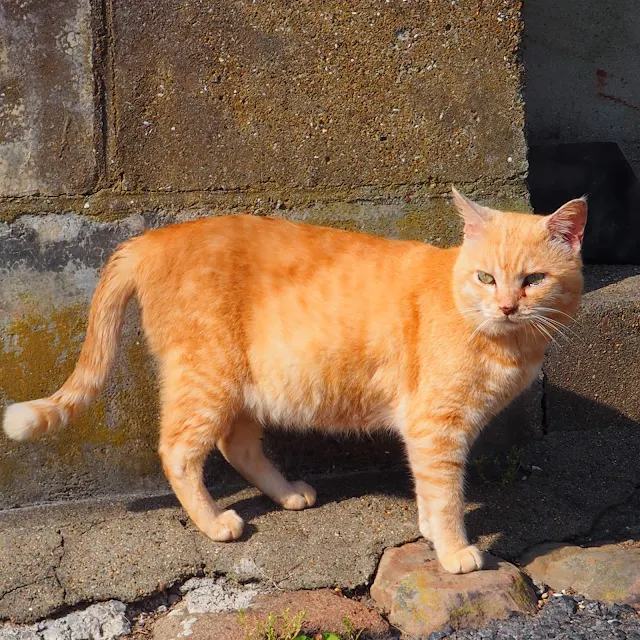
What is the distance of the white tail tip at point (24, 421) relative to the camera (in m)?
3.07

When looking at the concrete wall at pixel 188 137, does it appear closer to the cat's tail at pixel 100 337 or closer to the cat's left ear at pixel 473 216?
the cat's tail at pixel 100 337

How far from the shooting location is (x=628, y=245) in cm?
449

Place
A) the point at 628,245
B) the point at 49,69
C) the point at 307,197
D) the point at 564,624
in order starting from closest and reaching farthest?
1. the point at 564,624
2. the point at 49,69
3. the point at 307,197
4. the point at 628,245

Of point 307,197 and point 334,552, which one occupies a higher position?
point 307,197

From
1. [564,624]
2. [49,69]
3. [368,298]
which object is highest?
[49,69]

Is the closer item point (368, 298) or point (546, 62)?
point (368, 298)

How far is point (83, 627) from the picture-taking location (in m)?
2.88

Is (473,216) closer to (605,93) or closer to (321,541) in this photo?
(321,541)

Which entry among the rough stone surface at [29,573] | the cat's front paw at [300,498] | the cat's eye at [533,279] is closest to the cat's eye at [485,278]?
the cat's eye at [533,279]

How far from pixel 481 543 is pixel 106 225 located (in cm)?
194

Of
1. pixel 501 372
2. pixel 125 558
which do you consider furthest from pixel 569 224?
pixel 125 558

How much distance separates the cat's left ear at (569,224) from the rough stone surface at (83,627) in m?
1.99

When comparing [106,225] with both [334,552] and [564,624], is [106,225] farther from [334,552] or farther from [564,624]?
[564,624]

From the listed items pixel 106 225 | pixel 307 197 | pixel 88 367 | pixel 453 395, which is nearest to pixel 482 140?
pixel 307 197
